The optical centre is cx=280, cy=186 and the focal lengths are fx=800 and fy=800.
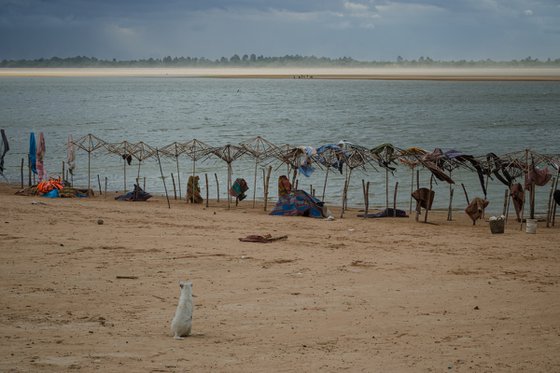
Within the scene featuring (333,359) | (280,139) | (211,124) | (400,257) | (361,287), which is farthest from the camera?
(211,124)

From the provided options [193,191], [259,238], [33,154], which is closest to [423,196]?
[259,238]

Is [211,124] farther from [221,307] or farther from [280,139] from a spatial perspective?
[221,307]

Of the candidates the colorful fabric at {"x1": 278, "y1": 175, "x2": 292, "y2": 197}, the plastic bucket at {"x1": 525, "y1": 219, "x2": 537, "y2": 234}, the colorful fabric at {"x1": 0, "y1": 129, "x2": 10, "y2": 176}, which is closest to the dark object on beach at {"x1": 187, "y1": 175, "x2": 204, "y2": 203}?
the colorful fabric at {"x1": 278, "y1": 175, "x2": 292, "y2": 197}

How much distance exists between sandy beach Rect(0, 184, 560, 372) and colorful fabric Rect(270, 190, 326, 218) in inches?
42.3

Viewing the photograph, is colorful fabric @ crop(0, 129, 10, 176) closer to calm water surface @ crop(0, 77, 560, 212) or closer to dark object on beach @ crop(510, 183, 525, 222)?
calm water surface @ crop(0, 77, 560, 212)

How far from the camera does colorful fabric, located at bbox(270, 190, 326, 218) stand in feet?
64.0

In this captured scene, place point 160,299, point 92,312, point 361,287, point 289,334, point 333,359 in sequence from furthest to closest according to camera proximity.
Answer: point 361,287
point 160,299
point 92,312
point 289,334
point 333,359

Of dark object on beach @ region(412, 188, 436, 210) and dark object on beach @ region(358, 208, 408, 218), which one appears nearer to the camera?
dark object on beach @ region(412, 188, 436, 210)

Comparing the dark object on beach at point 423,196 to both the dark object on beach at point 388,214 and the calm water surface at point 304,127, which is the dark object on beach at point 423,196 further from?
the calm water surface at point 304,127

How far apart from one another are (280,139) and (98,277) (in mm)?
36399

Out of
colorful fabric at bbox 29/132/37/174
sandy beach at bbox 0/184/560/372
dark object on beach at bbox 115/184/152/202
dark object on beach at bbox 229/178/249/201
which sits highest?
colorful fabric at bbox 29/132/37/174

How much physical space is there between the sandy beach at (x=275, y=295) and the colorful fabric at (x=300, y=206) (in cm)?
108

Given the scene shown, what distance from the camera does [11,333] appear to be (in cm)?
895

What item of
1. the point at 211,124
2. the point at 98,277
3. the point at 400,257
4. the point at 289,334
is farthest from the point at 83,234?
the point at 211,124
